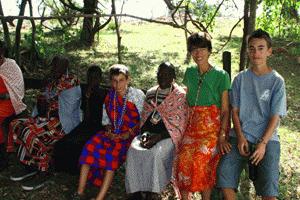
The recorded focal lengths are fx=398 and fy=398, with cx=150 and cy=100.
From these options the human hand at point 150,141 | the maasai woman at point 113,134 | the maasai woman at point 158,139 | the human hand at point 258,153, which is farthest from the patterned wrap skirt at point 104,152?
the human hand at point 258,153

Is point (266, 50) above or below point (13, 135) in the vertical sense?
above

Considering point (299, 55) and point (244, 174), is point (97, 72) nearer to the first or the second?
point (244, 174)

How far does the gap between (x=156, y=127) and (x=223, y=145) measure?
2.52 ft

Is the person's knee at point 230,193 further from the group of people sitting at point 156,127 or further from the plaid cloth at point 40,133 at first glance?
the plaid cloth at point 40,133

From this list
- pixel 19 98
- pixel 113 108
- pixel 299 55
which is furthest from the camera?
pixel 299 55

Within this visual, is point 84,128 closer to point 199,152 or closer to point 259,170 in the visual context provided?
point 199,152

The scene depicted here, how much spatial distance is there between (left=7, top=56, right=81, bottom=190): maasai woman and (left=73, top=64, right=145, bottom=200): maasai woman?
1.75 ft

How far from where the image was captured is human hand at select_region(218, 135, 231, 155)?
3887 mm

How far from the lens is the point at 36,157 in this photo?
4.70 m

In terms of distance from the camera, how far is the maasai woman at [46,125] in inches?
185

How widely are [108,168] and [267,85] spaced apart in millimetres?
1852

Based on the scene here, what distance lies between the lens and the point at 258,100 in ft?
12.3

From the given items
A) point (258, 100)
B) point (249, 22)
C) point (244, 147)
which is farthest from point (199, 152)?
point (249, 22)

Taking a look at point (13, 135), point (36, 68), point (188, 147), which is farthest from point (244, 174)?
point (36, 68)
